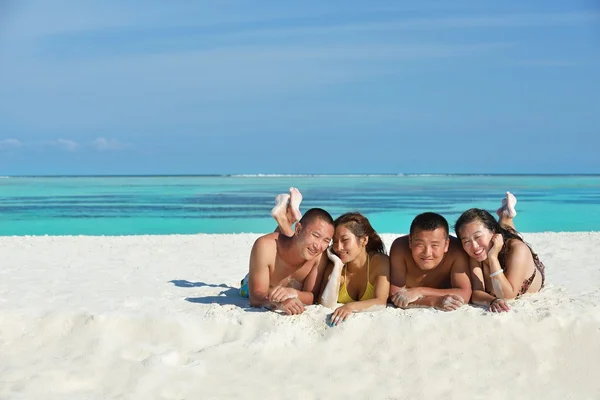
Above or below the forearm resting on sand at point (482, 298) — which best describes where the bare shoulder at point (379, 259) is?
above

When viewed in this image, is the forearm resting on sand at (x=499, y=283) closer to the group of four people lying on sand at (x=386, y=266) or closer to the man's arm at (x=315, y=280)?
the group of four people lying on sand at (x=386, y=266)

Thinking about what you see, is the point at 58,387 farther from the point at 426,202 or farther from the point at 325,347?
the point at 426,202

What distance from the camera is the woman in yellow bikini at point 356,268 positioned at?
5.71 metres

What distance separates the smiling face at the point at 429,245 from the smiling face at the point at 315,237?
0.69 m

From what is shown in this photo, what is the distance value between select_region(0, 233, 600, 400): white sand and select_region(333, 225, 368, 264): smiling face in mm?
486

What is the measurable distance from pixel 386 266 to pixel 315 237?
0.73 meters

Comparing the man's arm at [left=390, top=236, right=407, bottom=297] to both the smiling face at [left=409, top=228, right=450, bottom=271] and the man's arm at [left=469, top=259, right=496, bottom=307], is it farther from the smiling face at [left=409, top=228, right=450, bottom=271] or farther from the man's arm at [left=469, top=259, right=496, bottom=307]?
the man's arm at [left=469, top=259, right=496, bottom=307]

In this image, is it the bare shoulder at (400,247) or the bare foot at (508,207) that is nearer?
the bare shoulder at (400,247)

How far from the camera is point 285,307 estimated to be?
5473mm

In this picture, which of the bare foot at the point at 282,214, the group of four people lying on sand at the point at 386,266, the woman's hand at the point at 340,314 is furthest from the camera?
the bare foot at the point at 282,214

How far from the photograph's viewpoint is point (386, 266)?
586cm

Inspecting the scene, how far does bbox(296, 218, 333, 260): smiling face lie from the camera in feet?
18.1

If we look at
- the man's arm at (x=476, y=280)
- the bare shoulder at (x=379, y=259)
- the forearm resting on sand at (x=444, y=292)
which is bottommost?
the forearm resting on sand at (x=444, y=292)

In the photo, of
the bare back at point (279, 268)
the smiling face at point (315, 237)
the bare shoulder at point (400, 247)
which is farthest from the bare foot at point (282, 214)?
the bare shoulder at point (400, 247)
